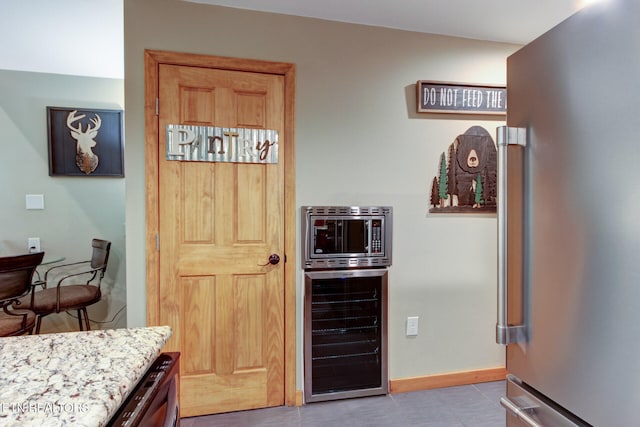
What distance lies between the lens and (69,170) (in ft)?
9.70

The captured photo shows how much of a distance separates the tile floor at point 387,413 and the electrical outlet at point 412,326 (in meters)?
0.41

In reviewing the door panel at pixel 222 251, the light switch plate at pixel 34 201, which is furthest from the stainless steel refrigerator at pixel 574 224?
the light switch plate at pixel 34 201

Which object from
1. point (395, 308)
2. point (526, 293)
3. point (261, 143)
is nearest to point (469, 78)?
point (261, 143)

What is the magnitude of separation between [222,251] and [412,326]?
1421mm

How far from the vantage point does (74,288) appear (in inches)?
107

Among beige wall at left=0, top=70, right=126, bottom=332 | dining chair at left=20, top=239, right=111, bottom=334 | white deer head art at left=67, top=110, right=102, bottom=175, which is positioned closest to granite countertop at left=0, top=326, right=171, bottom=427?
dining chair at left=20, top=239, right=111, bottom=334

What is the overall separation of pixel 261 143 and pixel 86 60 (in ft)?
6.34

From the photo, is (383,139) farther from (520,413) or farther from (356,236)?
(520,413)

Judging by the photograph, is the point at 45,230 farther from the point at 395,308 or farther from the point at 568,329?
the point at 568,329

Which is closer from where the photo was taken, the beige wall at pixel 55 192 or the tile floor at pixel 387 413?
the tile floor at pixel 387 413

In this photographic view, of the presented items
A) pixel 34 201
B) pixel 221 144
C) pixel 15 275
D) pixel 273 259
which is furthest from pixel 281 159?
pixel 34 201

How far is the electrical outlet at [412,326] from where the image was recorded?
228 centimetres

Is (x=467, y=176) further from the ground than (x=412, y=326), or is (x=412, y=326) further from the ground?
(x=467, y=176)

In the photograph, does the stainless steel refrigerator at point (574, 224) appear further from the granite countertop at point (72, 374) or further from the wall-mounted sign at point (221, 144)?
the wall-mounted sign at point (221, 144)
